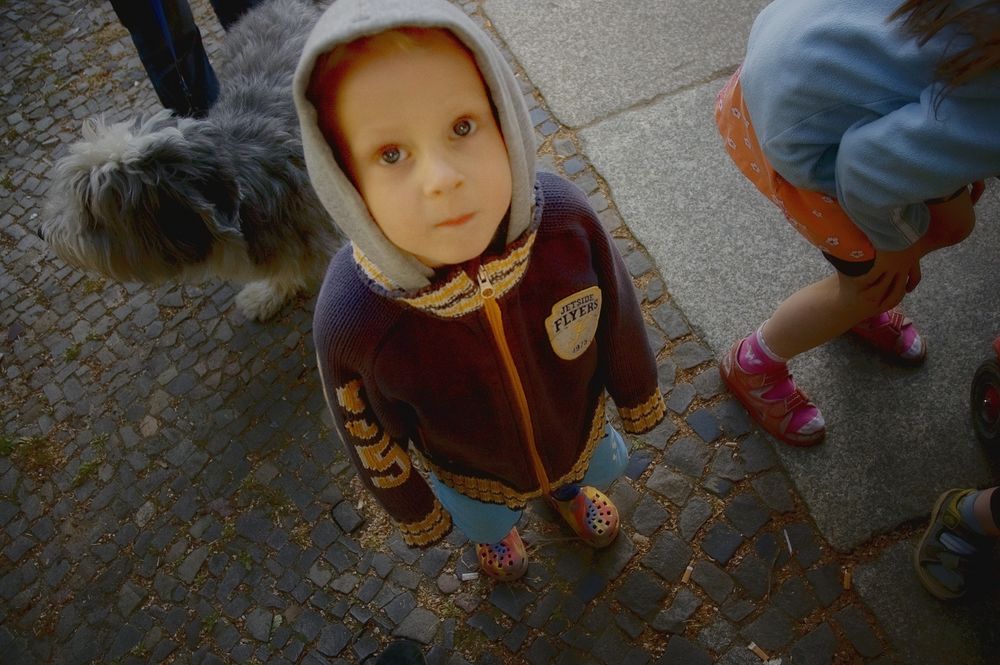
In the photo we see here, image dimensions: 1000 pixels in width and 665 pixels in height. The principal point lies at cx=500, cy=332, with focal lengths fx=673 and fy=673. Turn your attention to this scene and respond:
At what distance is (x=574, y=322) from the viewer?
143 cm

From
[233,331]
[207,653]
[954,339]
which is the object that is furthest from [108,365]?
[954,339]

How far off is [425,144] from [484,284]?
32 centimetres

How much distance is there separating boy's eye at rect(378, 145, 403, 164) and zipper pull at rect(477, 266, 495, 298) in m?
0.28

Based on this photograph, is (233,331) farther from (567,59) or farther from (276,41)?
(567,59)

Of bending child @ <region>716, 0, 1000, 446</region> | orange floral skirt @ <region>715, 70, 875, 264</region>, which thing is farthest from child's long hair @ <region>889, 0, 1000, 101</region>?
orange floral skirt @ <region>715, 70, 875, 264</region>

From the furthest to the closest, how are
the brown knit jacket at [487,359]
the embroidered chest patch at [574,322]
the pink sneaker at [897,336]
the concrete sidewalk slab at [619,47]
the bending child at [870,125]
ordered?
the concrete sidewalk slab at [619,47] < the pink sneaker at [897,336] < the embroidered chest patch at [574,322] < the brown knit jacket at [487,359] < the bending child at [870,125]

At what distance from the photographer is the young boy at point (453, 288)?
99 cm

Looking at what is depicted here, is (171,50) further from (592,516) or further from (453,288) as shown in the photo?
(592,516)

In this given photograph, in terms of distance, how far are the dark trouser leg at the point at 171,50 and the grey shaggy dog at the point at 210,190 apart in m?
0.38

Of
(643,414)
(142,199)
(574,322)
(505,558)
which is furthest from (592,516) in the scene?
(142,199)

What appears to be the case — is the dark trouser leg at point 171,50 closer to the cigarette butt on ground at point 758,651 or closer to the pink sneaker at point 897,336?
the pink sneaker at point 897,336

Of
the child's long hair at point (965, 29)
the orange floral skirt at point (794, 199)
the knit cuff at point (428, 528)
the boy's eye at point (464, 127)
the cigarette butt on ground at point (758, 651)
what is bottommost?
the cigarette butt on ground at point (758, 651)

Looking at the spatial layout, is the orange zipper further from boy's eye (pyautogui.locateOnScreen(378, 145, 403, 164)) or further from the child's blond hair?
the child's blond hair

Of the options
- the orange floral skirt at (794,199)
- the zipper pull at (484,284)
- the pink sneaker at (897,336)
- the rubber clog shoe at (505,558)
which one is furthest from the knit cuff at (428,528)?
the pink sneaker at (897,336)
